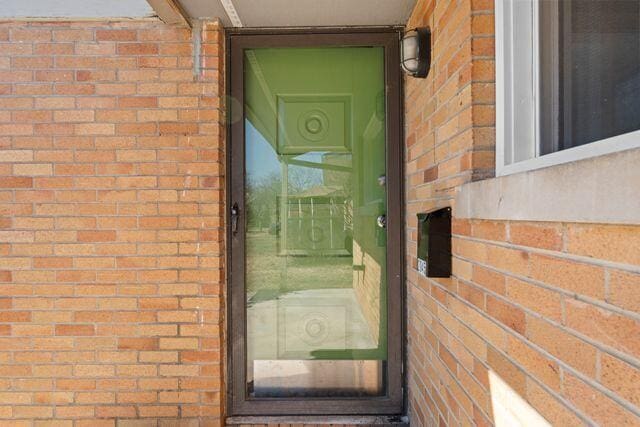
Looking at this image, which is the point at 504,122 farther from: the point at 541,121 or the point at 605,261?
the point at 605,261

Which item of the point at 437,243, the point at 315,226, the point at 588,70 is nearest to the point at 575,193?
the point at 588,70

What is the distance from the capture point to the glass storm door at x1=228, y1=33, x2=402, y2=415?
2.46 meters

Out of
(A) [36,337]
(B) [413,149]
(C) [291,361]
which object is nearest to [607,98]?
(B) [413,149]

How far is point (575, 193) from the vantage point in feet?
2.76

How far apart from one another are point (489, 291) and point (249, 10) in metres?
1.92

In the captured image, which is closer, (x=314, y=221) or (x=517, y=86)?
(x=517, y=86)

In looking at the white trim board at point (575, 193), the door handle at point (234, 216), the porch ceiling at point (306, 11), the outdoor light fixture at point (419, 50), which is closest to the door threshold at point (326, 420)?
the door handle at point (234, 216)

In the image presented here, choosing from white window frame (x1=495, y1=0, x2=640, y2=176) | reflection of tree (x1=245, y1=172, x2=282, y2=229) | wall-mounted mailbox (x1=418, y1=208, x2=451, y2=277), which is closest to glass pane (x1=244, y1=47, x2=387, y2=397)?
reflection of tree (x1=245, y1=172, x2=282, y2=229)

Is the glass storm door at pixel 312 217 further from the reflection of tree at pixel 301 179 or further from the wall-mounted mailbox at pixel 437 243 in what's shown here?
the wall-mounted mailbox at pixel 437 243

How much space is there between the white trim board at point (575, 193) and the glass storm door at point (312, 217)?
51.4 inches

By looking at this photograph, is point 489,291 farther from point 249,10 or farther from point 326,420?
point 249,10

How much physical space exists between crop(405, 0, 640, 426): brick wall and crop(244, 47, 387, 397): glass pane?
0.92 ft

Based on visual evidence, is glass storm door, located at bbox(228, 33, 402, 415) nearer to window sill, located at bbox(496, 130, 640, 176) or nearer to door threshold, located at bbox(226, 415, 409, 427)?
door threshold, located at bbox(226, 415, 409, 427)

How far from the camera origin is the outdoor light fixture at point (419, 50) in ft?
6.20
